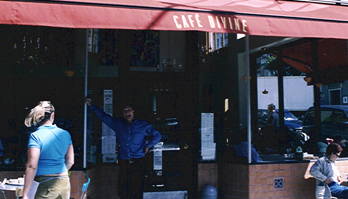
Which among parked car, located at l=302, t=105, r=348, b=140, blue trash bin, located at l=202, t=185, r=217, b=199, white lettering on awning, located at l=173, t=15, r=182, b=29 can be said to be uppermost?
white lettering on awning, located at l=173, t=15, r=182, b=29

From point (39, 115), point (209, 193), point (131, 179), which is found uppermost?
point (39, 115)

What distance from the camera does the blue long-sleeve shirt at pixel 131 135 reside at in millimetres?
4781

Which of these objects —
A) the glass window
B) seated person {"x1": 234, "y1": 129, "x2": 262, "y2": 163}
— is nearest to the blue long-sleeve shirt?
the glass window

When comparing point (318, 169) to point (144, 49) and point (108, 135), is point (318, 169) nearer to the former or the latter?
point (108, 135)

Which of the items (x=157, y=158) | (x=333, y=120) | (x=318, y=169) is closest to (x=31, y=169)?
(x=157, y=158)

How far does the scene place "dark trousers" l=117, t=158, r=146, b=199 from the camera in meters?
4.73

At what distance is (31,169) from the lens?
9.22 feet

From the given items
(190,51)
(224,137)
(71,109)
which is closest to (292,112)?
(224,137)

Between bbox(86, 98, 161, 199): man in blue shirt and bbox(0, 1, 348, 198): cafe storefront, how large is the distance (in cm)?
53

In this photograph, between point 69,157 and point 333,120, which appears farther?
point 333,120

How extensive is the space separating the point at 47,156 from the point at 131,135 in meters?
1.92

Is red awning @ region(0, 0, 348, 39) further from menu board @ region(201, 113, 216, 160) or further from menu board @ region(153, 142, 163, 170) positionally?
menu board @ region(153, 142, 163, 170)

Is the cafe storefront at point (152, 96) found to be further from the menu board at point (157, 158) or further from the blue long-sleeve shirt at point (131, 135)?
the blue long-sleeve shirt at point (131, 135)

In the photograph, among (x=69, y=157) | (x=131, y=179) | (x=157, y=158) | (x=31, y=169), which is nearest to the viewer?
(x=31, y=169)
